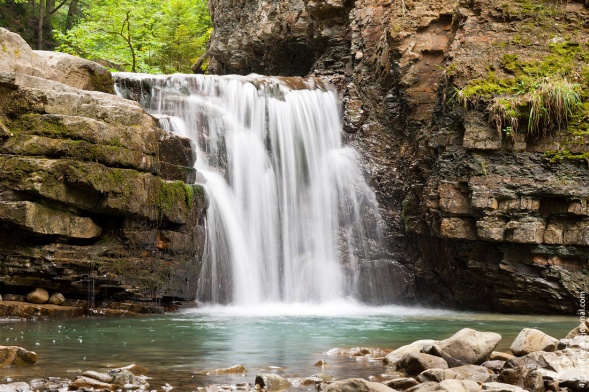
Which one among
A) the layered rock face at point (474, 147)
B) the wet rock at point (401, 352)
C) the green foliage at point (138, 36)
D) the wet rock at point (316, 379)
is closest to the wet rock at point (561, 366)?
the wet rock at point (401, 352)

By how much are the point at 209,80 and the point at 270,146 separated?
221cm

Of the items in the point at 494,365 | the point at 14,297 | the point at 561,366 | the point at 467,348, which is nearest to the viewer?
the point at 561,366

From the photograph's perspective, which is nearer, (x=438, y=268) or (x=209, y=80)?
(x=438, y=268)

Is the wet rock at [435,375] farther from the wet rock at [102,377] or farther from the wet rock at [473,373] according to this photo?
the wet rock at [102,377]

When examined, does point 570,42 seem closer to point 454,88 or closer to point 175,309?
point 454,88

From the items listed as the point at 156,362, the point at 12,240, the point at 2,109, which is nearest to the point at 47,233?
the point at 12,240

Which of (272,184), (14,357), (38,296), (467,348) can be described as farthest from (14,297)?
(467,348)

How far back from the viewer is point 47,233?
34.4 feet

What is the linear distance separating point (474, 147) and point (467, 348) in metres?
6.89

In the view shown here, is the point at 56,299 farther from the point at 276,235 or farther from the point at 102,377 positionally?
the point at 102,377

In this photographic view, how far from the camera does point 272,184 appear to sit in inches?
603

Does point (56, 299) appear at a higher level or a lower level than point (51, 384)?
higher

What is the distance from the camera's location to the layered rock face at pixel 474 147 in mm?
12375

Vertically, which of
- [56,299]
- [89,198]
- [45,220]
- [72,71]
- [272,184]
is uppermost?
[72,71]
